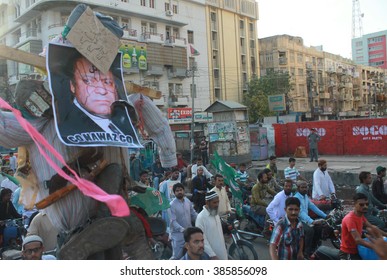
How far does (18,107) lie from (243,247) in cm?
271

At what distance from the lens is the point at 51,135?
5.60ft

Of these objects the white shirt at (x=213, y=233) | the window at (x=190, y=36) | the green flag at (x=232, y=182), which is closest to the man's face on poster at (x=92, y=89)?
the white shirt at (x=213, y=233)

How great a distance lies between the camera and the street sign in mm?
22344

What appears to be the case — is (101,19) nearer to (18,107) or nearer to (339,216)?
(18,107)

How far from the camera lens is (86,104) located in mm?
1729

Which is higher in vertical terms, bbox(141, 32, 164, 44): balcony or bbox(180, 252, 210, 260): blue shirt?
bbox(141, 32, 164, 44): balcony

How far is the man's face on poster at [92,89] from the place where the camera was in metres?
1.72

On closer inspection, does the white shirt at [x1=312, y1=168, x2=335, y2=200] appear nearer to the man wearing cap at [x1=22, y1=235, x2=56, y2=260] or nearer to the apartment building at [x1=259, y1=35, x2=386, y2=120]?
the apartment building at [x1=259, y1=35, x2=386, y2=120]

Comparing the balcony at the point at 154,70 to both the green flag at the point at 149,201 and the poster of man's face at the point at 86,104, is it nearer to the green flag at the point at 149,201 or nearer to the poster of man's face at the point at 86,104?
the green flag at the point at 149,201

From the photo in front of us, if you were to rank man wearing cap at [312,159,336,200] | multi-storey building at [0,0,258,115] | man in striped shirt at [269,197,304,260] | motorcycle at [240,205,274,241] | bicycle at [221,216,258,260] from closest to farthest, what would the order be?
1. multi-storey building at [0,0,258,115]
2. man in striped shirt at [269,197,304,260]
3. bicycle at [221,216,258,260]
4. motorcycle at [240,205,274,241]
5. man wearing cap at [312,159,336,200]

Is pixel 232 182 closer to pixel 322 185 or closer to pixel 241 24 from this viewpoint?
pixel 322 185

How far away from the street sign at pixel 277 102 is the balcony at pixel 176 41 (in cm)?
1894

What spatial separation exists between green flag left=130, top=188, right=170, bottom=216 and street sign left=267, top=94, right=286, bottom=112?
20719 millimetres

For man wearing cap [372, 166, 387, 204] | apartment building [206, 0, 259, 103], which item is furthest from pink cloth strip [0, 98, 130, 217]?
man wearing cap [372, 166, 387, 204]
